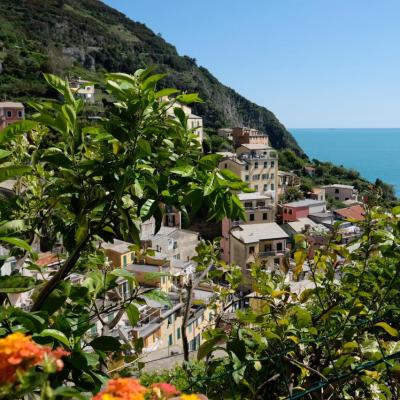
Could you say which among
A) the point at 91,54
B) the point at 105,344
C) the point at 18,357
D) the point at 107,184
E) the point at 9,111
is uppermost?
the point at 91,54

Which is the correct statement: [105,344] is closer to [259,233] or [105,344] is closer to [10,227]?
[10,227]

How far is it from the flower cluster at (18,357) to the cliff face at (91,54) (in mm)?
55137

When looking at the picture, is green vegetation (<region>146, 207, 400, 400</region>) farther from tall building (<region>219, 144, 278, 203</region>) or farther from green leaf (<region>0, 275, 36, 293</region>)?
tall building (<region>219, 144, 278, 203</region>)

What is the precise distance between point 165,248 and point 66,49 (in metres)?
62.3

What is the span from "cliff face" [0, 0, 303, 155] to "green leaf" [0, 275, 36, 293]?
178 feet

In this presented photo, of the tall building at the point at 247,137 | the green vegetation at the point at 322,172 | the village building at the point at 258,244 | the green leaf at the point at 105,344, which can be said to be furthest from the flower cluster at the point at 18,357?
the green vegetation at the point at 322,172

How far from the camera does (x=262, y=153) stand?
44438mm

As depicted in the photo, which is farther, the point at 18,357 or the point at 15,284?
the point at 15,284

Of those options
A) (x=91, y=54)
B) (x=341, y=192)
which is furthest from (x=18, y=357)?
(x=91, y=54)

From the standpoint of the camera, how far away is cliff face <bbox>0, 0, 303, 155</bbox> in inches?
2333

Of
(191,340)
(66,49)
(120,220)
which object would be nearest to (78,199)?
(120,220)

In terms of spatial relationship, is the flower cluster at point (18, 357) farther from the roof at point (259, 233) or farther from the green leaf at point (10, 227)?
the roof at point (259, 233)

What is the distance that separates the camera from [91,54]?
267ft

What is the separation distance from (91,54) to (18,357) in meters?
87.1
